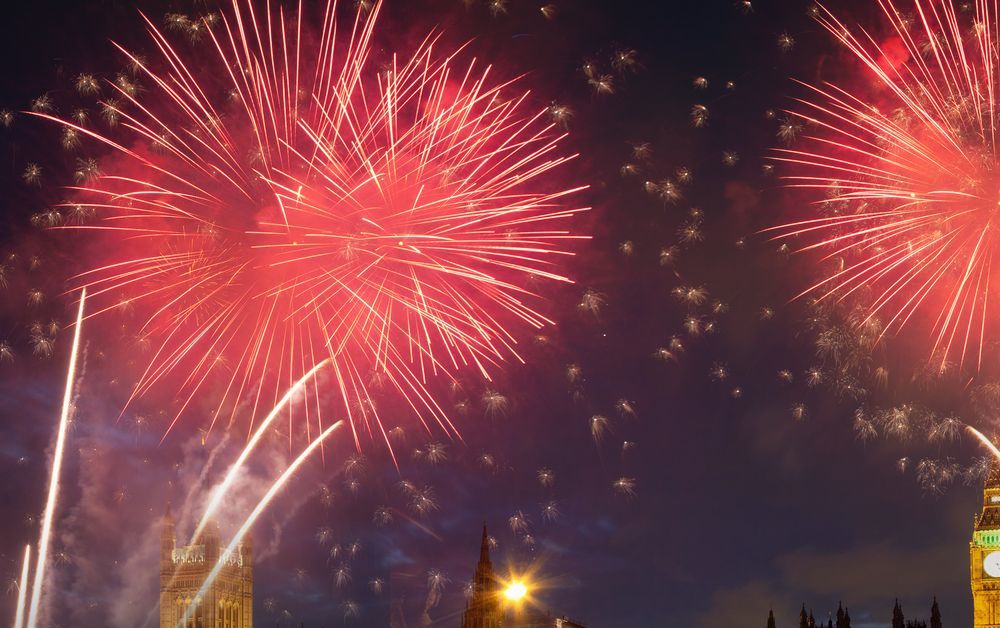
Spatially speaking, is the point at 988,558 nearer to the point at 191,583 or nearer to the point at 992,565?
the point at 992,565

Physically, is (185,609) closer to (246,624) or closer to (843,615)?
(246,624)

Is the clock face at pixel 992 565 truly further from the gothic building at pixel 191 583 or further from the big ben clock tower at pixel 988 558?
the gothic building at pixel 191 583

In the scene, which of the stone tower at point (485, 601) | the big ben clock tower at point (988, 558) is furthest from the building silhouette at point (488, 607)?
the big ben clock tower at point (988, 558)

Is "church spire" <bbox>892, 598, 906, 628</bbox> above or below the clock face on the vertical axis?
below

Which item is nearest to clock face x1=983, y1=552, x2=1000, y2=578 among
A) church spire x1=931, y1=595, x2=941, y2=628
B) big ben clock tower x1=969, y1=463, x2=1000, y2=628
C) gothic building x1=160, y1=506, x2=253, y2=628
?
big ben clock tower x1=969, y1=463, x2=1000, y2=628

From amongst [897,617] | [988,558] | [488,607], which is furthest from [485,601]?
[988,558]

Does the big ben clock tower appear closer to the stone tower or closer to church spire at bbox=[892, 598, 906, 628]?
church spire at bbox=[892, 598, 906, 628]

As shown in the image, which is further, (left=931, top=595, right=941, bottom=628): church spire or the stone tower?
(left=931, top=595, right=941, bottom=628): church spire
